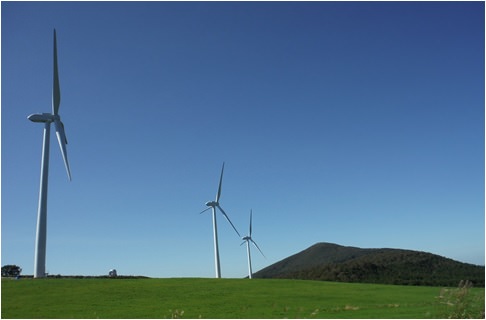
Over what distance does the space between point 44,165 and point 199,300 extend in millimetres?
24554

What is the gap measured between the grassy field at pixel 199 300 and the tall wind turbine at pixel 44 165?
9.16 ft

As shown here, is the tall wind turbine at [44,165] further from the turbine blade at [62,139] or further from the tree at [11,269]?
the tree at [11,269]

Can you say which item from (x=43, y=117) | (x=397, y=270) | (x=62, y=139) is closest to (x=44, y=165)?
(x=62, y=139)

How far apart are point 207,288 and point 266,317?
70.0 feet

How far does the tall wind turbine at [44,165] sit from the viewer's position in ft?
165

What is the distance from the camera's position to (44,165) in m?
52.0

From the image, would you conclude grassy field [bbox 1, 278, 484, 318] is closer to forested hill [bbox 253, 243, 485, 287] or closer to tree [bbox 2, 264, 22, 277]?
tree [bbox 2, 264, 22, 277]

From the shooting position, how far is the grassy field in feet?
111

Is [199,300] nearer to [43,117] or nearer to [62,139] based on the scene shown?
[62,139]

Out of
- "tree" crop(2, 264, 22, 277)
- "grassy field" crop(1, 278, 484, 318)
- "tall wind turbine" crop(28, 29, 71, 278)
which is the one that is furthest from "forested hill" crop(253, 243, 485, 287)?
"tall wind turbine" crop(28, 29, 71, 278)

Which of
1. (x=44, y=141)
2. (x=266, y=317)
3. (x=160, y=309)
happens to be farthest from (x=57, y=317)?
(x=44, y=141)

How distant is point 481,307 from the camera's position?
1592 cm

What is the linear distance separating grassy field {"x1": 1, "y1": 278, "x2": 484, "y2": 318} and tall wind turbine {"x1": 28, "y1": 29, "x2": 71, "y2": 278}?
2.79 meters

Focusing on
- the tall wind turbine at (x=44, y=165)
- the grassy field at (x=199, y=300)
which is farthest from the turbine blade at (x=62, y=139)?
the grassy field at (x=199, y=300)
